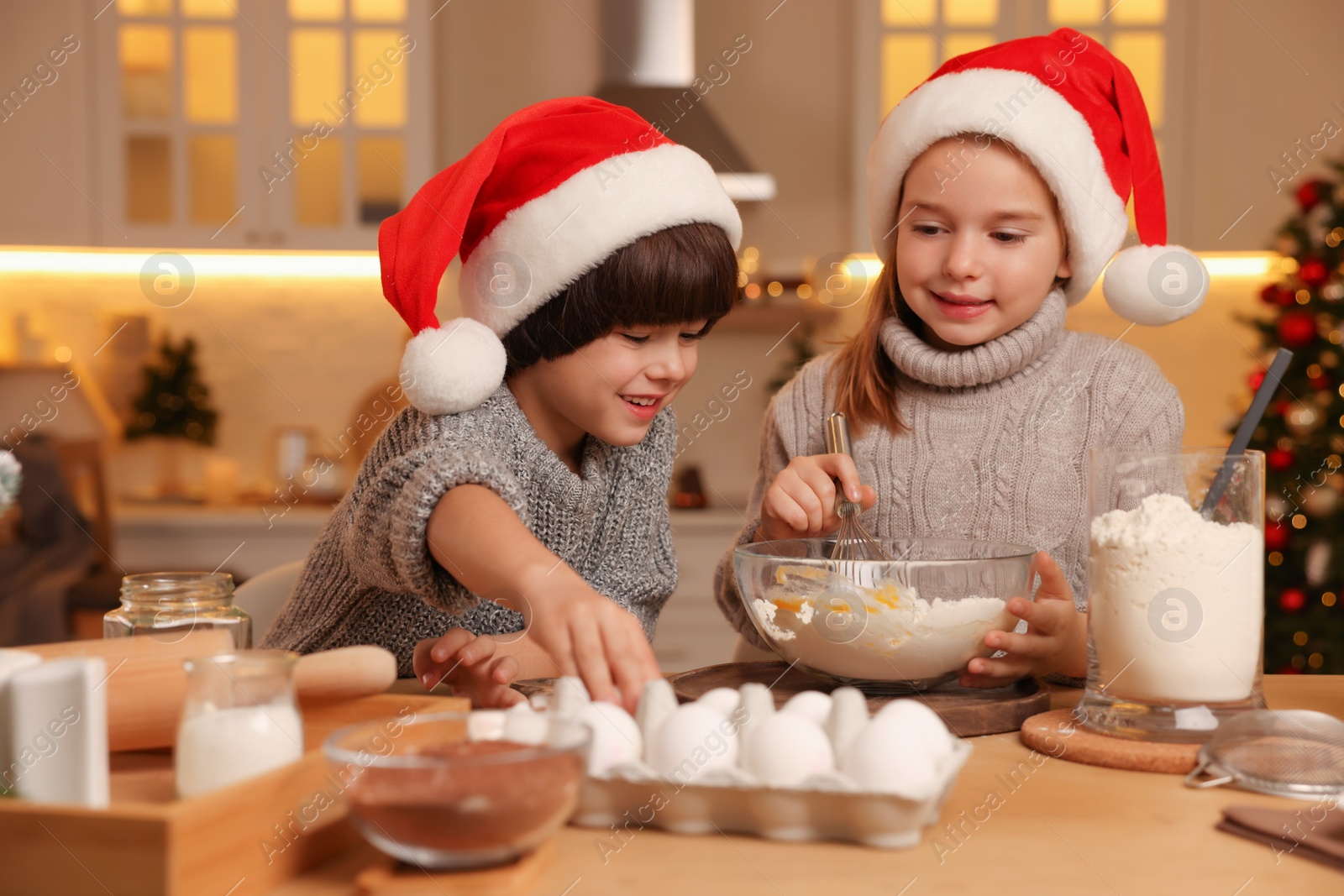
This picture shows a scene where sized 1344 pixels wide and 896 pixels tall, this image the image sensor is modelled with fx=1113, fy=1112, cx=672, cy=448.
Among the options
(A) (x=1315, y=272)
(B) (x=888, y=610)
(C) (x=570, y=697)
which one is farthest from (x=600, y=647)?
(A) (x=1315, y=272)

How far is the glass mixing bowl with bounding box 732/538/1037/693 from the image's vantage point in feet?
2.57

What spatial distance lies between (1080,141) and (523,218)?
0.58m

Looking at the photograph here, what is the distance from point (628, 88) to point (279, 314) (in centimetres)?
121

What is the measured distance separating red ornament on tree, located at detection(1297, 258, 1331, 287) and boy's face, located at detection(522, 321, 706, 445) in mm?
2129

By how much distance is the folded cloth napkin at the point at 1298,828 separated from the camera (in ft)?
1.78

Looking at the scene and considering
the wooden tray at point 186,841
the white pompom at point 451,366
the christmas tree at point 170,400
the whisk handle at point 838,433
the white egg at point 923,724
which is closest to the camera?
the wooden tray at point 186,841

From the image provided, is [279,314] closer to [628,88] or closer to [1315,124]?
[628,88]

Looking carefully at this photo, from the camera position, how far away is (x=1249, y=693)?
0.71 m

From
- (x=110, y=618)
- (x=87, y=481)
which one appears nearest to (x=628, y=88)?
(x=87, y=481)

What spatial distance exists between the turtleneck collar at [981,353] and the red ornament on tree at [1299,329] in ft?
5.46

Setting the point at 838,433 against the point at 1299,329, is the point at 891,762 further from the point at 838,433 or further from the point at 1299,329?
the point at 1299,329

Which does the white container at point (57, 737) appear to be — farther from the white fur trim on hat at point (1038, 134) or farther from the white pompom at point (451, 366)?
the white fur trim on hat at point (1038, 134)

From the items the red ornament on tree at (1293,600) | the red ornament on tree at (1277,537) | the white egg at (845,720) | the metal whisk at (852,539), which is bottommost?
the red ornament on tree at (1293,600)

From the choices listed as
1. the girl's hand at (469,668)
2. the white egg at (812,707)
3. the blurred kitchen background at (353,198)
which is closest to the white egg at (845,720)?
the white egg at (812,707)
